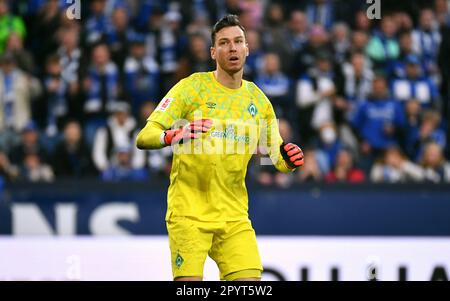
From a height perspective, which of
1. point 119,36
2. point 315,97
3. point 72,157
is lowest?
point 72,157

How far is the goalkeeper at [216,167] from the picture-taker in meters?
7.74

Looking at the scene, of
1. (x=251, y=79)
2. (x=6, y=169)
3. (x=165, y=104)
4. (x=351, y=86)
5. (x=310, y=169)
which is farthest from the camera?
(x=351, y=86)

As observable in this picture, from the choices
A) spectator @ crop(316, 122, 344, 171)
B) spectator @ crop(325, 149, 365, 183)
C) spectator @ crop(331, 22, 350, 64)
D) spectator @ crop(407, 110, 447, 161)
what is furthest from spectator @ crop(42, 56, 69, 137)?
spectator @ crop(407, 110, 447, 161)

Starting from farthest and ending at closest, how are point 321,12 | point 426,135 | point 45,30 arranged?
1. point 321,12
2. point 45,30
3. point 426,135

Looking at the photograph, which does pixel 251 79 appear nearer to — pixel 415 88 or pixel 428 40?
pixel 415 88

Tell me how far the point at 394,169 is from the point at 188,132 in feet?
21.4

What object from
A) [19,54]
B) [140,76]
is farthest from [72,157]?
[19,54]

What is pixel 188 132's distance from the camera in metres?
7.16

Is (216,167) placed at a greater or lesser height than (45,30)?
lesser

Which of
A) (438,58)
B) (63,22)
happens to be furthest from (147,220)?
(438,58)

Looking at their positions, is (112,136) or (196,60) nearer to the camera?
(112,136)

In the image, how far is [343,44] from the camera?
14.9m

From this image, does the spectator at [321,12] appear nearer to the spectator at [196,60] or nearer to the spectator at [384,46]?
the spectator at [384,46]

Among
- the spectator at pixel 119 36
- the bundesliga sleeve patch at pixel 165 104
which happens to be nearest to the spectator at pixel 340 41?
the spectator at pixel 119 36
